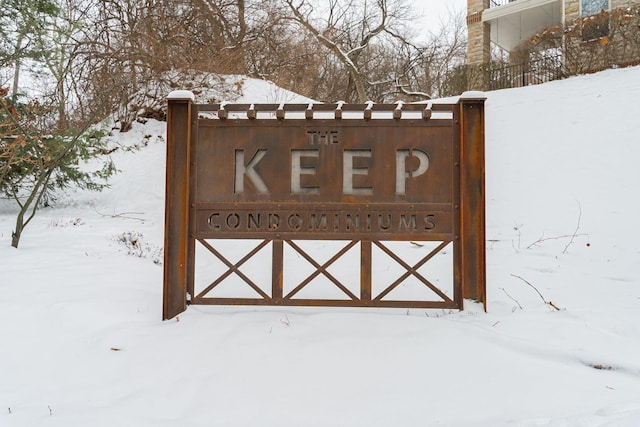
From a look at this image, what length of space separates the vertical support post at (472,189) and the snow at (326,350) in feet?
1.05

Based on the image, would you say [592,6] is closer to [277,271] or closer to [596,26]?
[596,26]

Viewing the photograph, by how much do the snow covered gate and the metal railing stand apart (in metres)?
10.1

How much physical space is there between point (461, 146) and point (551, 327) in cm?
144

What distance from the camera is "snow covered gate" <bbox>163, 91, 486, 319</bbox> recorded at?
2936 mm

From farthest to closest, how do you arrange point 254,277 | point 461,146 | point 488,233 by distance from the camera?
point 488,233 < point 254,277 < point 461,146

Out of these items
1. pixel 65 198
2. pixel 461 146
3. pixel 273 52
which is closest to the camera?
pixel 461 146

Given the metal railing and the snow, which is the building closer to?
the metal railing

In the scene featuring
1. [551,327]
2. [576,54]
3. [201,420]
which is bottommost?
[201,420]

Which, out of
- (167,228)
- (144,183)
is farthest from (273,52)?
(167,228)

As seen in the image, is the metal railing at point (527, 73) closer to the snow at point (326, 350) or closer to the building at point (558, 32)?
the building at point (558, 32)

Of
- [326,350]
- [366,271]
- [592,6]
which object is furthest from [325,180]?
[592,6]

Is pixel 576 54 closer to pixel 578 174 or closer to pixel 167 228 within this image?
pixel 578 174

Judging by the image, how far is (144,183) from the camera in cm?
870

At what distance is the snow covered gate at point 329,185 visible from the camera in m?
2.94
